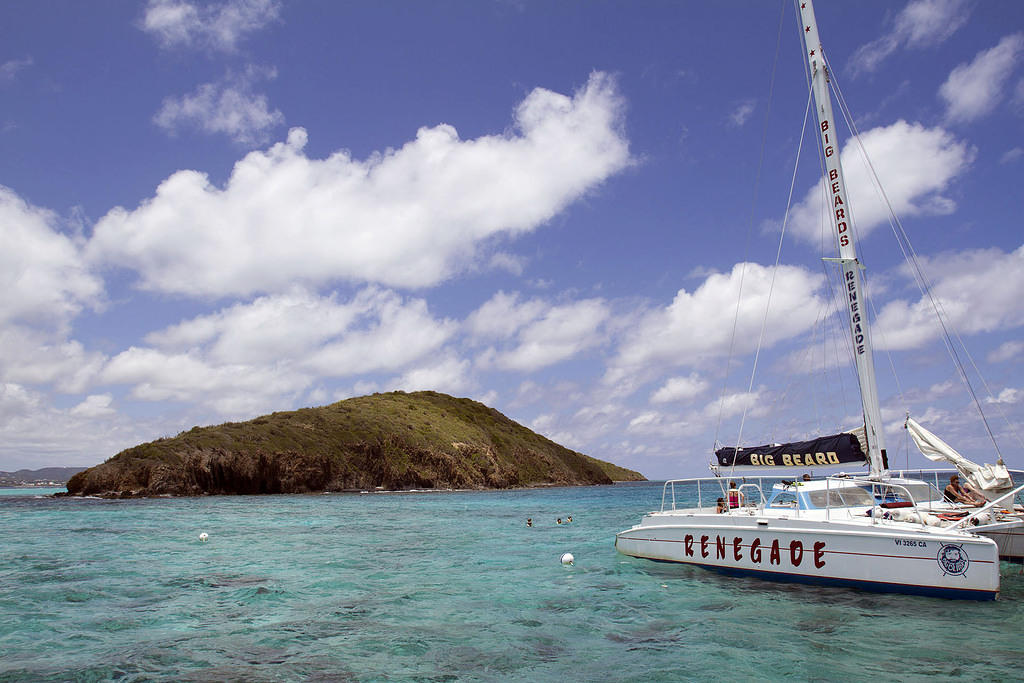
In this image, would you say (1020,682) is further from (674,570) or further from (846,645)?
(674,570)

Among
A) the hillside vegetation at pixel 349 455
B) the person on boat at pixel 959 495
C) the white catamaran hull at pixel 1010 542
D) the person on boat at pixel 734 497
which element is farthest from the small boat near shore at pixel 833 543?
the hillside vegetation at pixel 349 455

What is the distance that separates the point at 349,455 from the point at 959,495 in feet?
321

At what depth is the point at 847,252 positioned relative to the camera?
72.0ft

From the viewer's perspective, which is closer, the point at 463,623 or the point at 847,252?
the point at 463,623

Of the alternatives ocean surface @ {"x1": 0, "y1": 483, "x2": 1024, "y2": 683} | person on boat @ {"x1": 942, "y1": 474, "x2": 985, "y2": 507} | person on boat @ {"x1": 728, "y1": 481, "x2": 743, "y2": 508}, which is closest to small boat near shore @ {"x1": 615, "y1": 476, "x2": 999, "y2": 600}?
person on boat @ {"x1": 728, "y1": 481, "x2": 743, "y2": 508}

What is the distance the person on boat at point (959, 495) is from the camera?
1892 centimetres

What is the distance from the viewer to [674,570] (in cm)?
1955

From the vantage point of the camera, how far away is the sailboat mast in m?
20.2

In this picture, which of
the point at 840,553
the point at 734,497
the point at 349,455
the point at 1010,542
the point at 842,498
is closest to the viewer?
the point at 840,553

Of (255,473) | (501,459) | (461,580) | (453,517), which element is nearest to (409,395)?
(501,459)

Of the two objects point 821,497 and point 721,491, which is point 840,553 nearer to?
point 821,497

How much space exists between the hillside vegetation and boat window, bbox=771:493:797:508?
7988 centimetres

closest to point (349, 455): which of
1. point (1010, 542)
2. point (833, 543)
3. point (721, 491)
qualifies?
point (721, 491)

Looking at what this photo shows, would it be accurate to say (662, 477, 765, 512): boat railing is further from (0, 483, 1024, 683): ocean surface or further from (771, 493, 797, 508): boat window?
(0, 483, 1024, 683): ocean surface
